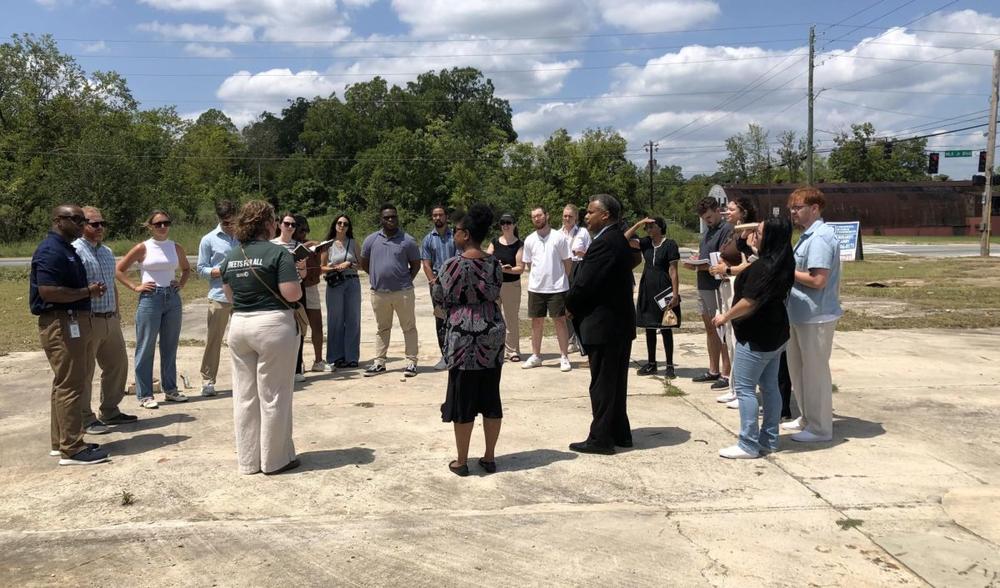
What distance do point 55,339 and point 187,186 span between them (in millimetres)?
56912

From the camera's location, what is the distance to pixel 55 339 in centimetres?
511

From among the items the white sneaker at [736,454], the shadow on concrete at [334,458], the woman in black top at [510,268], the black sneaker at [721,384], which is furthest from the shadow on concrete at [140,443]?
the black sneaker at [721,384]

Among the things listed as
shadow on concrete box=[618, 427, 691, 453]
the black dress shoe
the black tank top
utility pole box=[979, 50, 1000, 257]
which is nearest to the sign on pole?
utility pole box=[979, 50, 1000, 257]

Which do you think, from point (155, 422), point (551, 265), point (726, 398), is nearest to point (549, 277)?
point (551, 265)

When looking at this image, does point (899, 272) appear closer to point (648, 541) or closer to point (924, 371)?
point (924, 371)

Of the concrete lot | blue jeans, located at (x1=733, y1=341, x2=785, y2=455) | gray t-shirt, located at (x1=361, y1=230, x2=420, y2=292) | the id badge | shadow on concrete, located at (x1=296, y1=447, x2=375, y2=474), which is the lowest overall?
the concrete lot

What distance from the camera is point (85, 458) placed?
521 centimetres

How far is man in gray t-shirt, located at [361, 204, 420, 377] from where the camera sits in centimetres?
815

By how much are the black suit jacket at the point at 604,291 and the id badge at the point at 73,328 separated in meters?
3.52

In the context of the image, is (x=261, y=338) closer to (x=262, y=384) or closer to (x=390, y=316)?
(x=262, y=384)

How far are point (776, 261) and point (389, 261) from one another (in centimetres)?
442

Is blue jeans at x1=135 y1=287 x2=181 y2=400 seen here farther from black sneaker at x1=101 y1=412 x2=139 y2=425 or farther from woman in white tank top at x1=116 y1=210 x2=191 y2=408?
black sneaker at x1=101 y1=412 x2=139 y2=425

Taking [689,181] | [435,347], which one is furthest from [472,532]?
[689,181]

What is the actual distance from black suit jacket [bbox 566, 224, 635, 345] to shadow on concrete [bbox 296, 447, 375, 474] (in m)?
1.82
